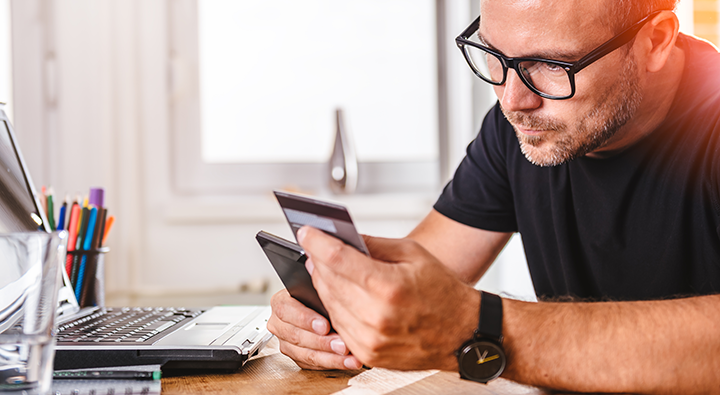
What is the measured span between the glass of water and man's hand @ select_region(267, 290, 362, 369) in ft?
0.92

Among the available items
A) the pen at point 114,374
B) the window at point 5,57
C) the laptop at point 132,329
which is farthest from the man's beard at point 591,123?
the window at point 5,57

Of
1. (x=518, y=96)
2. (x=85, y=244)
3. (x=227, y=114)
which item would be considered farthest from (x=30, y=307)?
(x=227, y=114)

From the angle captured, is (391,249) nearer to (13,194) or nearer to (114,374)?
(114,374)

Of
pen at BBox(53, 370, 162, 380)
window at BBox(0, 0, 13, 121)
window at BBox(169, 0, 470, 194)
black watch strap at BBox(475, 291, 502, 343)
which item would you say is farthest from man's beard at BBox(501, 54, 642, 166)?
window at BBox(0, 0, 13, 121)

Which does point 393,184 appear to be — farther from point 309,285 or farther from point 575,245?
point 309,285

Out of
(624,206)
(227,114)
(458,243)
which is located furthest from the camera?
(227,114)

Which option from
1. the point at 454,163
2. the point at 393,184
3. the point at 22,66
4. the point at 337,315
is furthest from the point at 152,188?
the point at 337,315

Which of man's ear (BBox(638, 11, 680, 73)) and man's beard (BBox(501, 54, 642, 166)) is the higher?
man's ear (BBox(638, 11, 680, 73))

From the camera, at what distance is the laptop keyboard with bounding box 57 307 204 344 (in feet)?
2.21

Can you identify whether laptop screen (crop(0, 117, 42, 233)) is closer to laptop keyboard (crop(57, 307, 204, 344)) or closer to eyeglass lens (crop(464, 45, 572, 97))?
laptop keyboard (crop(57, 307, 204, 344))

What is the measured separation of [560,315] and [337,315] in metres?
0.24

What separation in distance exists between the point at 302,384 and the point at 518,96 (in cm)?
53

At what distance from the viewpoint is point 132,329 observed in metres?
0.74

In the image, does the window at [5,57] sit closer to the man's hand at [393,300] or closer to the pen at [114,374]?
the pen at [114,374]
